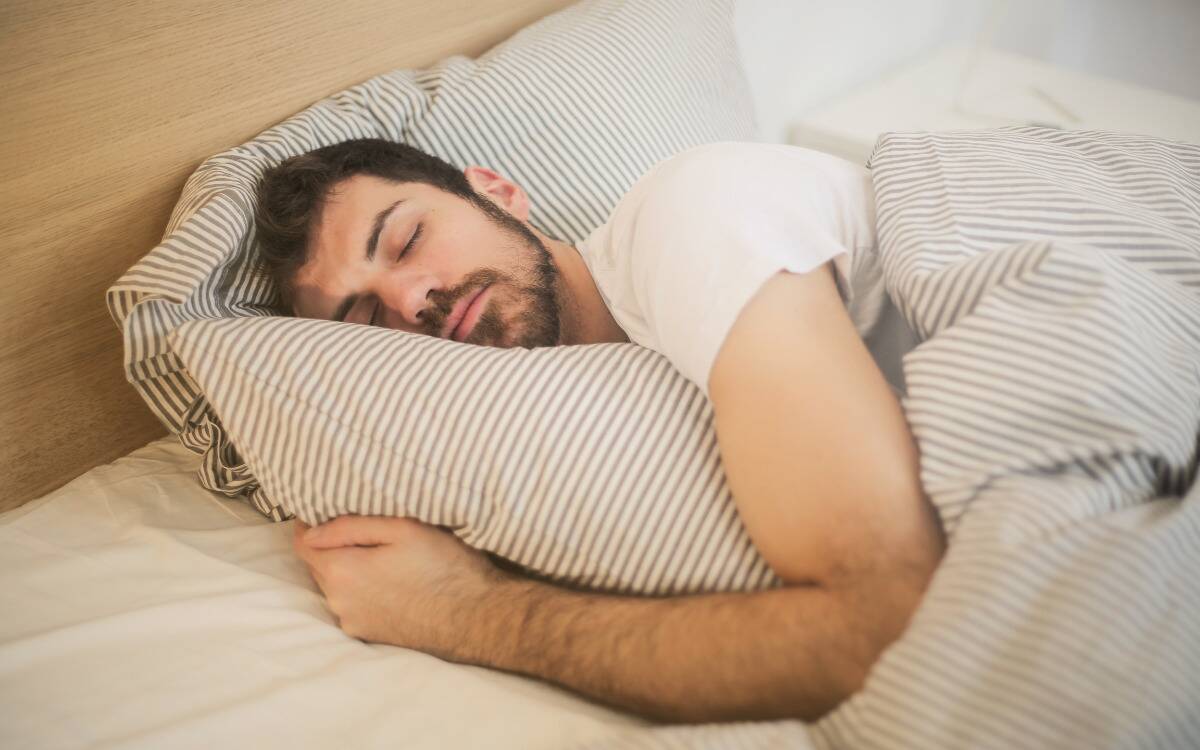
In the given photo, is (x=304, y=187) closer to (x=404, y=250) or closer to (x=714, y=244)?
(x=404, y=250)

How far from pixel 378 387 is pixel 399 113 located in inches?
20.0

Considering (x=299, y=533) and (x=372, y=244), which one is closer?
(x=299, y=533)

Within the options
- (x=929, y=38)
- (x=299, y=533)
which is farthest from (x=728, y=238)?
(x=929, y=38)

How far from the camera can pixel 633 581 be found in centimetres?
65

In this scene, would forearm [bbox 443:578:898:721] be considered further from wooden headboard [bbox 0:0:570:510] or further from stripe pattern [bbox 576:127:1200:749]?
wooden headboard [bbox 0:0:570:510]

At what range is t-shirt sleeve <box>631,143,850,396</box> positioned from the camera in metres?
0.63

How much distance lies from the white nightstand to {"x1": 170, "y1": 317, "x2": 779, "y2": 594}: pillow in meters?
1.21

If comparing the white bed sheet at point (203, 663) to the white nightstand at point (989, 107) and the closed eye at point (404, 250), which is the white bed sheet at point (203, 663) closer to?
the closed eye at point (404, 250)

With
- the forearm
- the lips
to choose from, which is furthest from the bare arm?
the lips

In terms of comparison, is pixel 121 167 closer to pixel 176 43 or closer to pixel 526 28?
pixel 176 43

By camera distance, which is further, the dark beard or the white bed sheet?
the dark beard

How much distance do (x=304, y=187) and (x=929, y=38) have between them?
1.99 meters

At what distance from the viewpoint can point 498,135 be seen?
3.59 feet

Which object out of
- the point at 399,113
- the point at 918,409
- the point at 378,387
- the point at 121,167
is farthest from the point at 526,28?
the point at 918,409
